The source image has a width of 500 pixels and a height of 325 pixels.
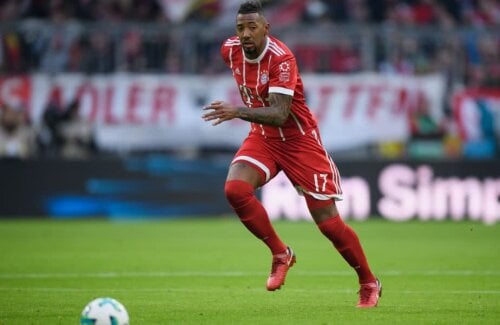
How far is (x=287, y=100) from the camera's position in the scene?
8695 millimetres

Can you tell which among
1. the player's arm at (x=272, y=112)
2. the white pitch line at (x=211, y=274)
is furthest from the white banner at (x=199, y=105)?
the player's arm at (x=272, y=112)

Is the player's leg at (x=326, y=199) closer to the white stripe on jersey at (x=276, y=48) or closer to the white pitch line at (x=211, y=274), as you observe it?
the white stripe on jersey at (x=276, y=48)

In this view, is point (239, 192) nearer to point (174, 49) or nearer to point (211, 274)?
point (211, 274)

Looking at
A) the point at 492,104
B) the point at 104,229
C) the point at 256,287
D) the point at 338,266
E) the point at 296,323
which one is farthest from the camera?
the point at 492,104

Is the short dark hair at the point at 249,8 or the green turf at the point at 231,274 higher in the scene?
the short dark hair at the point at 249,8

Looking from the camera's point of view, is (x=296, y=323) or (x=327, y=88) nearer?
(x=296, y=323)

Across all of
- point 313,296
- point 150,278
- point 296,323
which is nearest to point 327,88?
point 150,278

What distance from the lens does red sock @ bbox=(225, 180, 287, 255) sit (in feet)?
29.0

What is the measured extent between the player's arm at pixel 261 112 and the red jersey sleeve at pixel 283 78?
0.14ft

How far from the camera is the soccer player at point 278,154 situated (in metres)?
8.77

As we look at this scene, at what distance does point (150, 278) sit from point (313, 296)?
2.21 m

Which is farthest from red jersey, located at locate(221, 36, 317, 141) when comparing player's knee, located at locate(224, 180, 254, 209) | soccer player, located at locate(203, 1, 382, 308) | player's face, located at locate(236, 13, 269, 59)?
player's knee, located at locate(224, 180, 254, 209)

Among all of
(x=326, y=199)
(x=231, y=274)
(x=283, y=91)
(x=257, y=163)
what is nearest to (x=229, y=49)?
(x=283, y=91)

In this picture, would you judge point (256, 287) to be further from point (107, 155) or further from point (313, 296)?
point (107, 155)
